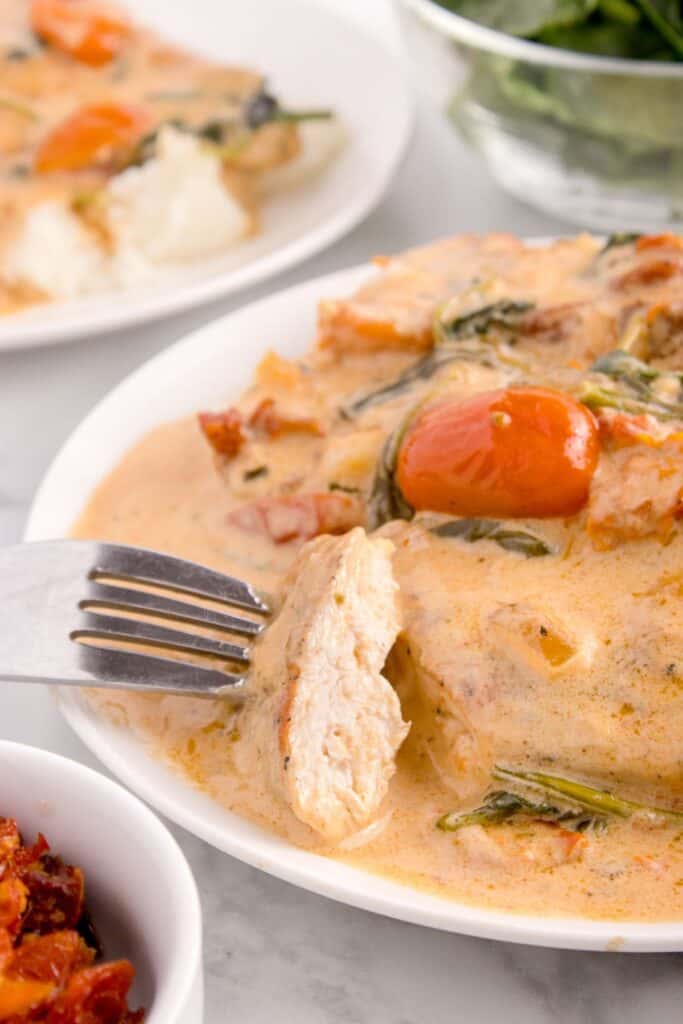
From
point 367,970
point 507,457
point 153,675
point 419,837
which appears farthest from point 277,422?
point 367,970

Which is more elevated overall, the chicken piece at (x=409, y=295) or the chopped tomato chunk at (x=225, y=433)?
the chicken piece at (x=409, y=295)

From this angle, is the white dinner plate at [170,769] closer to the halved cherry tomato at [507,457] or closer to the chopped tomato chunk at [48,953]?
the chopped tomato chunk at [48,953]

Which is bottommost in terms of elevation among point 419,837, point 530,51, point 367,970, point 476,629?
point 367,970

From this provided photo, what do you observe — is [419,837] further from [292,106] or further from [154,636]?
[292,106]

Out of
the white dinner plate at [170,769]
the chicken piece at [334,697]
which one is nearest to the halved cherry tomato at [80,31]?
the white dinner plate at [170,769]

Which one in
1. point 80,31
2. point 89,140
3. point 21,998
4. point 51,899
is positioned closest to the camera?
point 21,998

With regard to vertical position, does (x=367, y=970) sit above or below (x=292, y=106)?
below

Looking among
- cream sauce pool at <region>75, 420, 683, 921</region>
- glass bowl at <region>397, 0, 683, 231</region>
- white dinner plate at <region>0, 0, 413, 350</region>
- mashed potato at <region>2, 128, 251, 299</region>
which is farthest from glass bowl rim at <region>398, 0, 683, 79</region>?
cream sauce pool at <region>75, 420, 683, 921</region>
